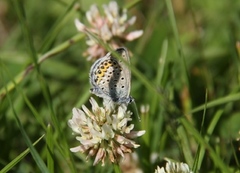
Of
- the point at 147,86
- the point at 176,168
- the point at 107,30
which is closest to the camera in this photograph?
the point at 147,86

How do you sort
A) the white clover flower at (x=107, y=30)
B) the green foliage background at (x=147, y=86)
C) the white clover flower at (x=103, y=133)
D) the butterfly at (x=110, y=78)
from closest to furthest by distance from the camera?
1. the white clover flower at (x=103, y=133)
2. the butterfly at (x=110, y=78)
3. the green foliage background at (x=147, y=86)
4. the white clover flower at (x=107, y=30)

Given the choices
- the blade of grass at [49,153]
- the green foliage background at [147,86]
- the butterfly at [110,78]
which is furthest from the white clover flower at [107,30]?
the blade of grass at [49,153]

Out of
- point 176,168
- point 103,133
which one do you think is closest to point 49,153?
point 103,133

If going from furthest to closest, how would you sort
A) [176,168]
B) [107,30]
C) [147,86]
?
[107,30] < [176,168] < [147,86]

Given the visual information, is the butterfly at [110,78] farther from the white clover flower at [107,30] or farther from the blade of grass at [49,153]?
the white clover flower at [107,30]

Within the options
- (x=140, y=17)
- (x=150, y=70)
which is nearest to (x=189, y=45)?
(x=140, y=17)

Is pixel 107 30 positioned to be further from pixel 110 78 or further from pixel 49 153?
pixel 49 153

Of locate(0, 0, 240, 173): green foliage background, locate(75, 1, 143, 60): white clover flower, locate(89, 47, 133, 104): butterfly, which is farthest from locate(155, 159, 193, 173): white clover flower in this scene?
locate(75, 1, 143, 60): white clover flower
